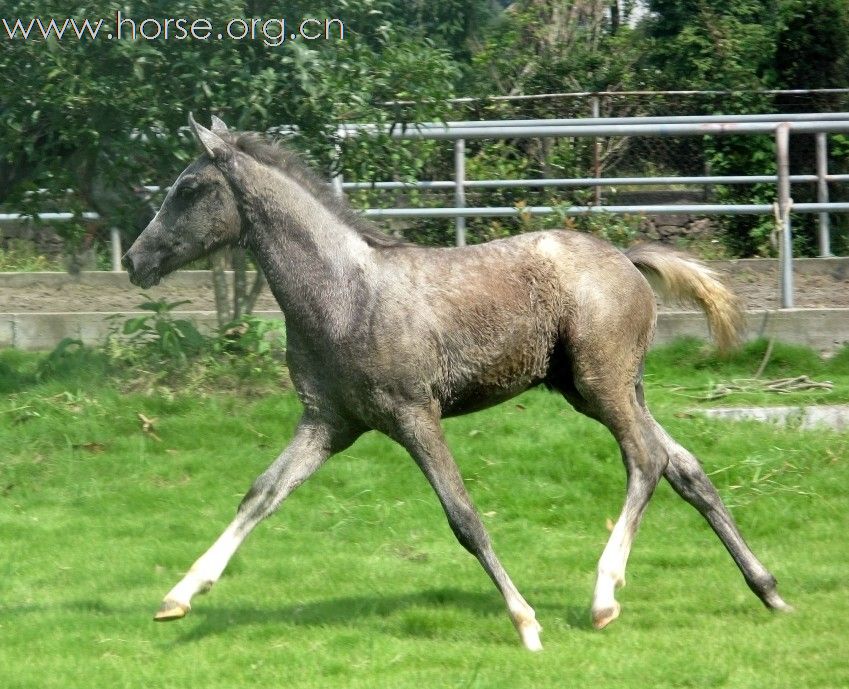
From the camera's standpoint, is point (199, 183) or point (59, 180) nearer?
point (199, 183)

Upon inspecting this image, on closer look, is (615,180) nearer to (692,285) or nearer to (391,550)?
(692,285)

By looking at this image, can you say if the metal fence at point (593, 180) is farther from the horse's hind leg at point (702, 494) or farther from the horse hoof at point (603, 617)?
the horse hoof at point (603, 617)

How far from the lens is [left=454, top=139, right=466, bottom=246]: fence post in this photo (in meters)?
11.6

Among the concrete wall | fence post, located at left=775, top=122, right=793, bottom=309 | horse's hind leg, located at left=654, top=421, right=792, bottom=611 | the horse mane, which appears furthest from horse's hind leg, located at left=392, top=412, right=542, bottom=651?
fence post, located at left=775, top=122, right=793, bottom=309

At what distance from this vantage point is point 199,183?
253 inches

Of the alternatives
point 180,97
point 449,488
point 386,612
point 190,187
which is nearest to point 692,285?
point 449,488

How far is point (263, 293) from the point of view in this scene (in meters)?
11.7

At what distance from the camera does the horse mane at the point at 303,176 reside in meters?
6.45

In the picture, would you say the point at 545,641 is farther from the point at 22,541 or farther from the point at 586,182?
the point at 586,182

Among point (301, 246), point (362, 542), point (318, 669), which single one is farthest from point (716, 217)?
point (318, 669)

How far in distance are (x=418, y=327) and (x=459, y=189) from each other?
5592mm

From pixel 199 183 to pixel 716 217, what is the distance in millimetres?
7444

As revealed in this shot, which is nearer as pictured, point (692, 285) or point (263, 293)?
point (692, 285)

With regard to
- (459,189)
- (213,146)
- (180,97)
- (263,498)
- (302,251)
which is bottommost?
(263,498)
